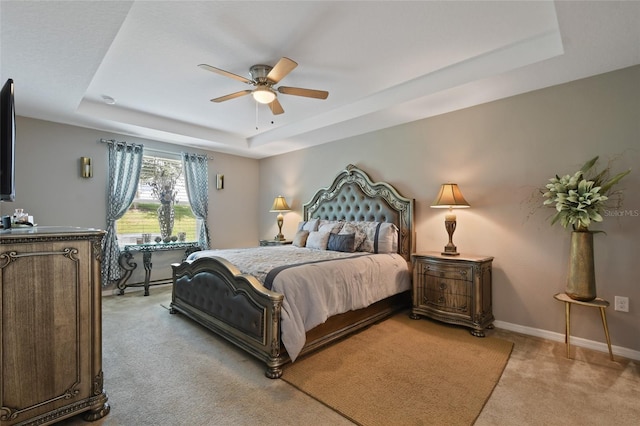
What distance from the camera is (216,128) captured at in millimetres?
4992

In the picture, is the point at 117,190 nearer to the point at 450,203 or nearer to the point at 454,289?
the point at 450,203

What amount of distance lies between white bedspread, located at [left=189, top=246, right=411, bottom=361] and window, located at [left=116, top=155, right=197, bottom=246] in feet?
7.57

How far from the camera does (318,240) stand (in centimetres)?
417

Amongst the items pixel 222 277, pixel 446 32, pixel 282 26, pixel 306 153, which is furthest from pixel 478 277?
pixel 306 153

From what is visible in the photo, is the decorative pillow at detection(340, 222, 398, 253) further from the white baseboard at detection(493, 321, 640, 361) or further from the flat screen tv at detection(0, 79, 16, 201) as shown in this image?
the flat screen tv at detection(0, 79, 16, 201)

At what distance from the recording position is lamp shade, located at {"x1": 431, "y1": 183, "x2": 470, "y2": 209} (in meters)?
3.28

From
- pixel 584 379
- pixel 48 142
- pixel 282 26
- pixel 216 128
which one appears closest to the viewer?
pixel 584 379

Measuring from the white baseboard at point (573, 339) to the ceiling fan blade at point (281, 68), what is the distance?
3367 mm

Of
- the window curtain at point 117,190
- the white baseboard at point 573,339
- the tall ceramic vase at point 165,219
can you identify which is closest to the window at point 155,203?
the tall ceramic vase at point 165,219

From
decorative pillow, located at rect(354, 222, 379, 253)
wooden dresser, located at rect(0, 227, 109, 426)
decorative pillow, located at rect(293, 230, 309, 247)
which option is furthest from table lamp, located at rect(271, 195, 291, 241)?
wooden dresser, located at rect(0, 227, 109, 426)

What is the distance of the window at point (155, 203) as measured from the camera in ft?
15.9

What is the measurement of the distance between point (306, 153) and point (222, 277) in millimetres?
3286

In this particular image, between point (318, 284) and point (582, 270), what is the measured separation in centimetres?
224

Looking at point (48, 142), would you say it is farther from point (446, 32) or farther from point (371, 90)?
point (446, 32)
